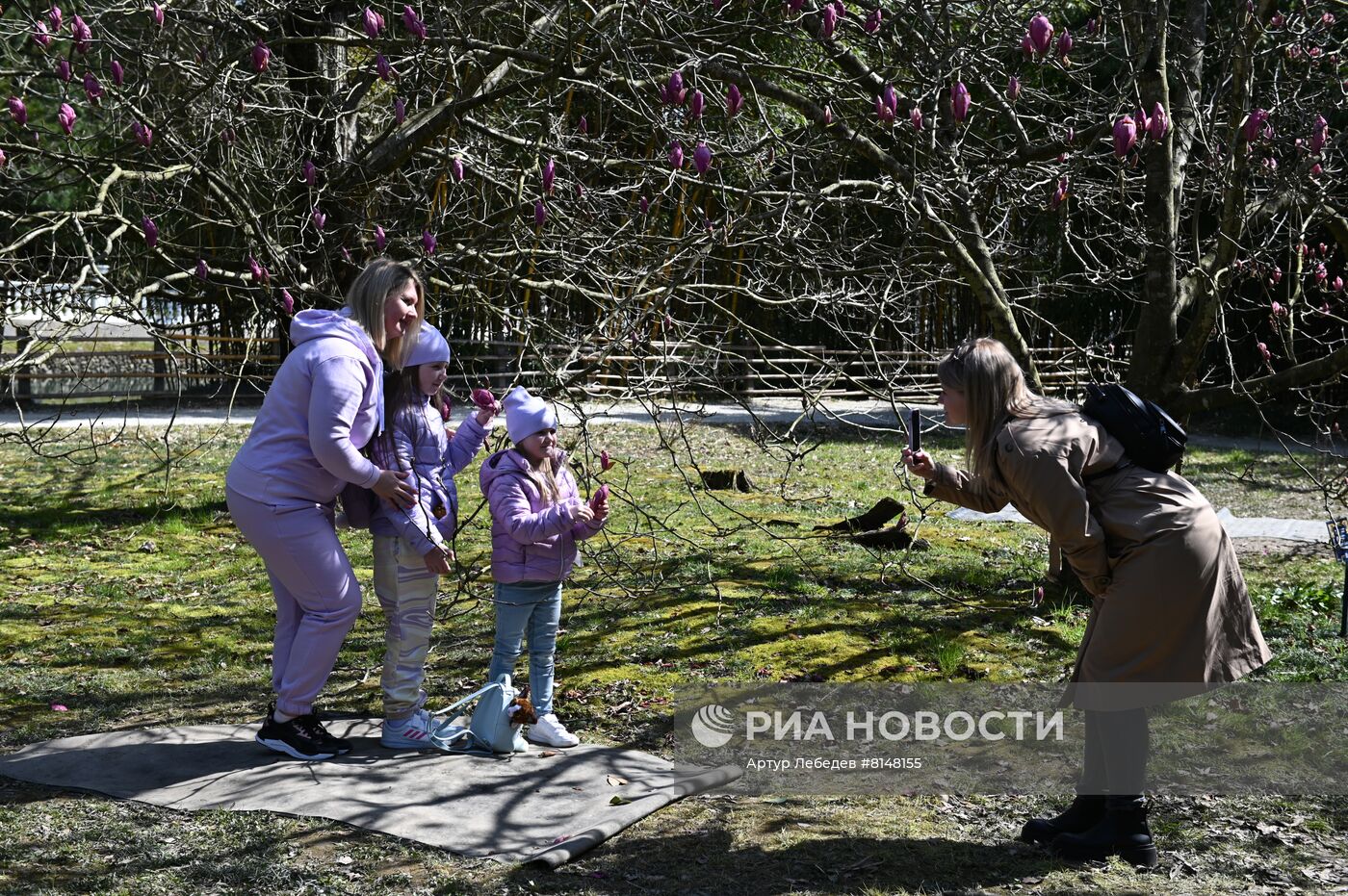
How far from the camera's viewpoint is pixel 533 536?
156 inches

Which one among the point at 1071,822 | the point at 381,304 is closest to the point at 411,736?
the point at 381,304

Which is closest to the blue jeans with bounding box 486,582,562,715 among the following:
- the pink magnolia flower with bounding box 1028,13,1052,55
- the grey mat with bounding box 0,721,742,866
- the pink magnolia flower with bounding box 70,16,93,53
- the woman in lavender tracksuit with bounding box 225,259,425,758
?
the grey mat with bounding box 0,721,742,866

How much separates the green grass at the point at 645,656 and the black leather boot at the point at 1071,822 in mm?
62

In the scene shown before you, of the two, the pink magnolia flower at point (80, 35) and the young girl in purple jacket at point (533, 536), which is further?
the pink magnolia flower at point (80, 35)

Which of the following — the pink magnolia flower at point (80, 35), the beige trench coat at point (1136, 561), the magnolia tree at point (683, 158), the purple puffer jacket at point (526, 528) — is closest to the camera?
the beige trench coat at point (1136, 561)

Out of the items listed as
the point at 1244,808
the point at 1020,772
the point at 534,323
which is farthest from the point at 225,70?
the point at 1244,808

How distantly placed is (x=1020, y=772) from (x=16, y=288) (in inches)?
196

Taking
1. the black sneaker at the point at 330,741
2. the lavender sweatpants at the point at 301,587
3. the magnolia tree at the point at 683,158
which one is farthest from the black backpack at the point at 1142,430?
the black sneaker at the point at 330,741

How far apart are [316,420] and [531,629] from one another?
1.08 meters

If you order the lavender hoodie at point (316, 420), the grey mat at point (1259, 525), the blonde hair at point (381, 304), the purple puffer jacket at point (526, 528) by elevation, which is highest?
the blonde hair at point (381, 304)

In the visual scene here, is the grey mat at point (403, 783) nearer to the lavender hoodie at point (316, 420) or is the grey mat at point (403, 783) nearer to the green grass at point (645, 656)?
the green grass at point (645, 656)

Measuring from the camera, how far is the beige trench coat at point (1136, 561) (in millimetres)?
3100

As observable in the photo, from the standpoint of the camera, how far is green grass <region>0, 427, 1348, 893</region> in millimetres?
3240

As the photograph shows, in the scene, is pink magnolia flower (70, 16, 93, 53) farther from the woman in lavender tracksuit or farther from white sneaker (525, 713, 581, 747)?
white sneaker (525, 713, 581, 747)
